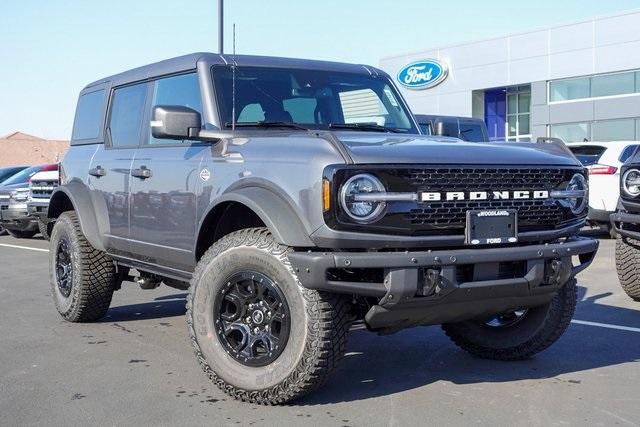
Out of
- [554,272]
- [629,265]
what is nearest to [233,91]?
[554,272]

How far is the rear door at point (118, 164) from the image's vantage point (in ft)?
19.1

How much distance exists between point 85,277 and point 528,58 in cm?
3108

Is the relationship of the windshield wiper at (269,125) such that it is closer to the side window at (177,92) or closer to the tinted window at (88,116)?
the side window at (177,92)

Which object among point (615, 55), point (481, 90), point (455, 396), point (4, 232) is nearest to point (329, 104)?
point (455, 396)

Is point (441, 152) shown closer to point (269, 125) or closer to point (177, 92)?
point (269, 125)

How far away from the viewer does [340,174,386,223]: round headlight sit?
3.90 meters

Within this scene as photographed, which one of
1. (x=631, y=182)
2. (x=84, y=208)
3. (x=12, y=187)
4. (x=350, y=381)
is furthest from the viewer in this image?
(x=12, y=187)

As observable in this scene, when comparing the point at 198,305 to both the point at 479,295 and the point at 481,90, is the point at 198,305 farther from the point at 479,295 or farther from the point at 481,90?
the point at 481,90

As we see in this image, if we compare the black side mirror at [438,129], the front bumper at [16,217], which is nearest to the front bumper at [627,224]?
the black side mirror at [438,129]

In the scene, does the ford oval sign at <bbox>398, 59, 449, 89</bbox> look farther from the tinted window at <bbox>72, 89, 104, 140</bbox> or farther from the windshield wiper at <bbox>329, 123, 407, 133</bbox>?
the windshield wiper at <bbox>329, 123, 407, 133</bbox>

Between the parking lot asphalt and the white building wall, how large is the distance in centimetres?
2686

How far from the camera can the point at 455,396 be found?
4.49 metres

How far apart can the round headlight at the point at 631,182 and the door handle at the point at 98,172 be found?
4.35 meters

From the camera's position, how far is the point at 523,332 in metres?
5.18
